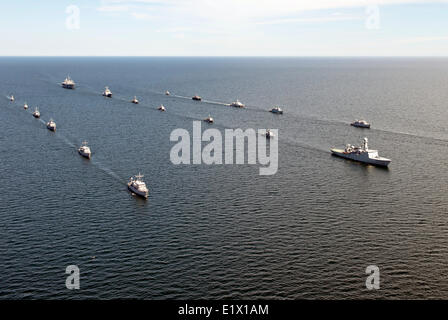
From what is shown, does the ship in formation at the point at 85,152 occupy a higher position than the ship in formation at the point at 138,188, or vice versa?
the ship in formation at the point at 85,152

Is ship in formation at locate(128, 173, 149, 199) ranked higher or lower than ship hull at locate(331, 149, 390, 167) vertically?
lower

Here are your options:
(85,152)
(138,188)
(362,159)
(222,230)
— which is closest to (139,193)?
(138,188)

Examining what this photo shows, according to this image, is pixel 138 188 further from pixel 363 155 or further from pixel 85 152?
pixel 363 155

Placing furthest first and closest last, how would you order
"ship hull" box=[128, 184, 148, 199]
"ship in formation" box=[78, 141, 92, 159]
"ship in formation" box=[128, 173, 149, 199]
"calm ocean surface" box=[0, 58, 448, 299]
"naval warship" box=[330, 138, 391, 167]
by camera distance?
1. "ship in formation" box=[78, 141, 92, 159]
2. "naval warship" box=[330, 138, 391, 167]
3. "ship in formation" box=[128, 173, 149, 199]
4. "ship hull" box=[128, 184, 148, 199]
5. "calm ocean surface" box=[0, 58, 448, 299]

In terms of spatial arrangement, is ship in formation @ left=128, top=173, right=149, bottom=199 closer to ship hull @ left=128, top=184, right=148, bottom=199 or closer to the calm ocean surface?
ship hull @ left=128, top=184, right=148, bottom=199

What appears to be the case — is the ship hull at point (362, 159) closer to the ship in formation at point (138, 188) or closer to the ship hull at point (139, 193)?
the ship in formation at point (138, 188)

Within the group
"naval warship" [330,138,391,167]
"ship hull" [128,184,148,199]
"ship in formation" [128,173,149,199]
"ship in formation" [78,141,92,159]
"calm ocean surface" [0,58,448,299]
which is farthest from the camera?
"ship in formation" [78,141,92,159]

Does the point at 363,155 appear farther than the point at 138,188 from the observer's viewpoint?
Yes

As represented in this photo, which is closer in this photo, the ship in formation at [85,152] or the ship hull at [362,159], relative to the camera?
the ship hull at [362,159]

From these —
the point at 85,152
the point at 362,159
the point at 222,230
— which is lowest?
the point at 222,230

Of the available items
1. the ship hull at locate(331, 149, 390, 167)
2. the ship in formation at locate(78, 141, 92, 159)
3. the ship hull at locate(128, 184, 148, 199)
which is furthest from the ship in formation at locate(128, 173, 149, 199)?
the ship hull at locate(331, 149, 390, 167)

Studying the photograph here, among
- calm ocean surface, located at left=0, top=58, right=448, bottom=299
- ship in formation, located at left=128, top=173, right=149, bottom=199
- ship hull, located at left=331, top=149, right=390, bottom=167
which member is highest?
ship hull, located at left=331, top=149, right=390, bottom=167

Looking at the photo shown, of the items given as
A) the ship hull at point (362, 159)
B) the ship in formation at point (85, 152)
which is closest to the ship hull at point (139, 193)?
the ship in formation at point (85, 152)

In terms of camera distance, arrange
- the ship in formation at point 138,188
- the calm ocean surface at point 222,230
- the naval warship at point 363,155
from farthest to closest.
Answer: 1. the naval warship at point 363,155
2. the ship in formation at point 138,188
3. the calm ocean surface at point 222,230
